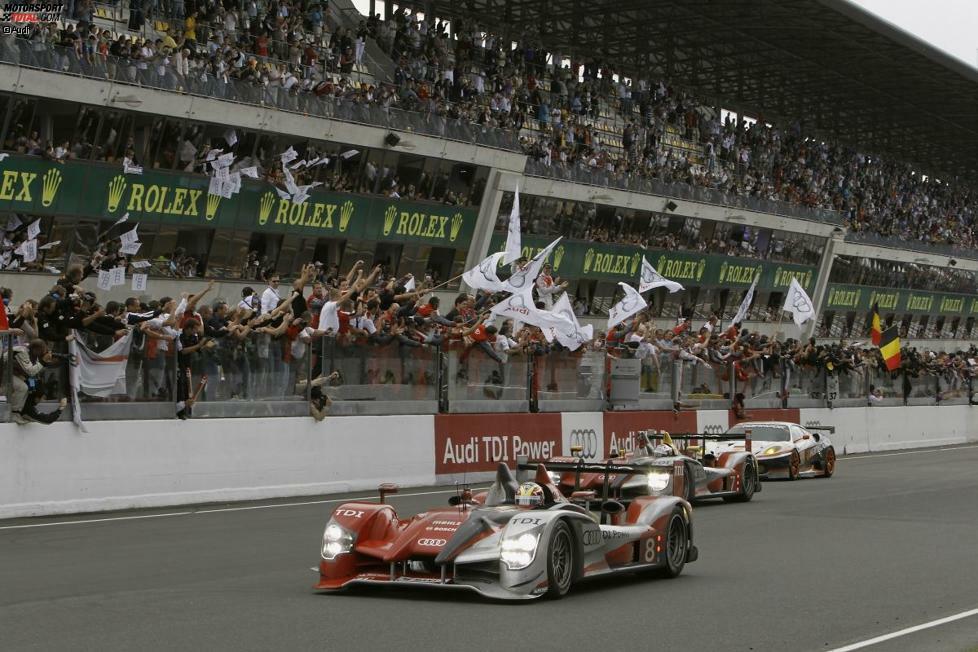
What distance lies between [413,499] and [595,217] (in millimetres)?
26991

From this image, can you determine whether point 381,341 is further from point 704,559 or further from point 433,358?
point 704,559

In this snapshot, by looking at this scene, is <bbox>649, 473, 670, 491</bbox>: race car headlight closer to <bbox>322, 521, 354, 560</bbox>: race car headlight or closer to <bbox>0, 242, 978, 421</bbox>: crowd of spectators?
<bbox>0, 242, 978, 421</bbox>: crowd of spectators

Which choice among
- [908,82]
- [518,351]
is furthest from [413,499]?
[908,82]

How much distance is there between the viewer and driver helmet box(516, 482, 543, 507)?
1091 cm

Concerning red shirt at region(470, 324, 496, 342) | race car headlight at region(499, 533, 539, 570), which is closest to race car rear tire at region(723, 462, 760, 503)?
red shirt at region(470, 324, 496, 342)

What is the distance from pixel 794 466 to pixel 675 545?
14.3 m

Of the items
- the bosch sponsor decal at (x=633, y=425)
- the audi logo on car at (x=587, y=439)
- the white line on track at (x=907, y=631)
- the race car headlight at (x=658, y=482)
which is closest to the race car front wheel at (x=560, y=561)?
the white line on track at (x=907, y=631)

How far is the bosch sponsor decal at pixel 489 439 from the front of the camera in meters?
23.4

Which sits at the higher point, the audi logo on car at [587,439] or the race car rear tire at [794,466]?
the audi logo on car at [587,439]

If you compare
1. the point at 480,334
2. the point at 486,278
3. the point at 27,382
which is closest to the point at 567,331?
the point at 480,334

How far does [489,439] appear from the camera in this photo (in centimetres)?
2425

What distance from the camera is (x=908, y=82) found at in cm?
6756

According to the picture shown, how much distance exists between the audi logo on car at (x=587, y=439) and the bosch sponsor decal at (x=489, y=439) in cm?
42

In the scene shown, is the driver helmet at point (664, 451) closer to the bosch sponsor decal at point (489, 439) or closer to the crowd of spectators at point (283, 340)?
the bosch sponsor decal at point (489, 439)
